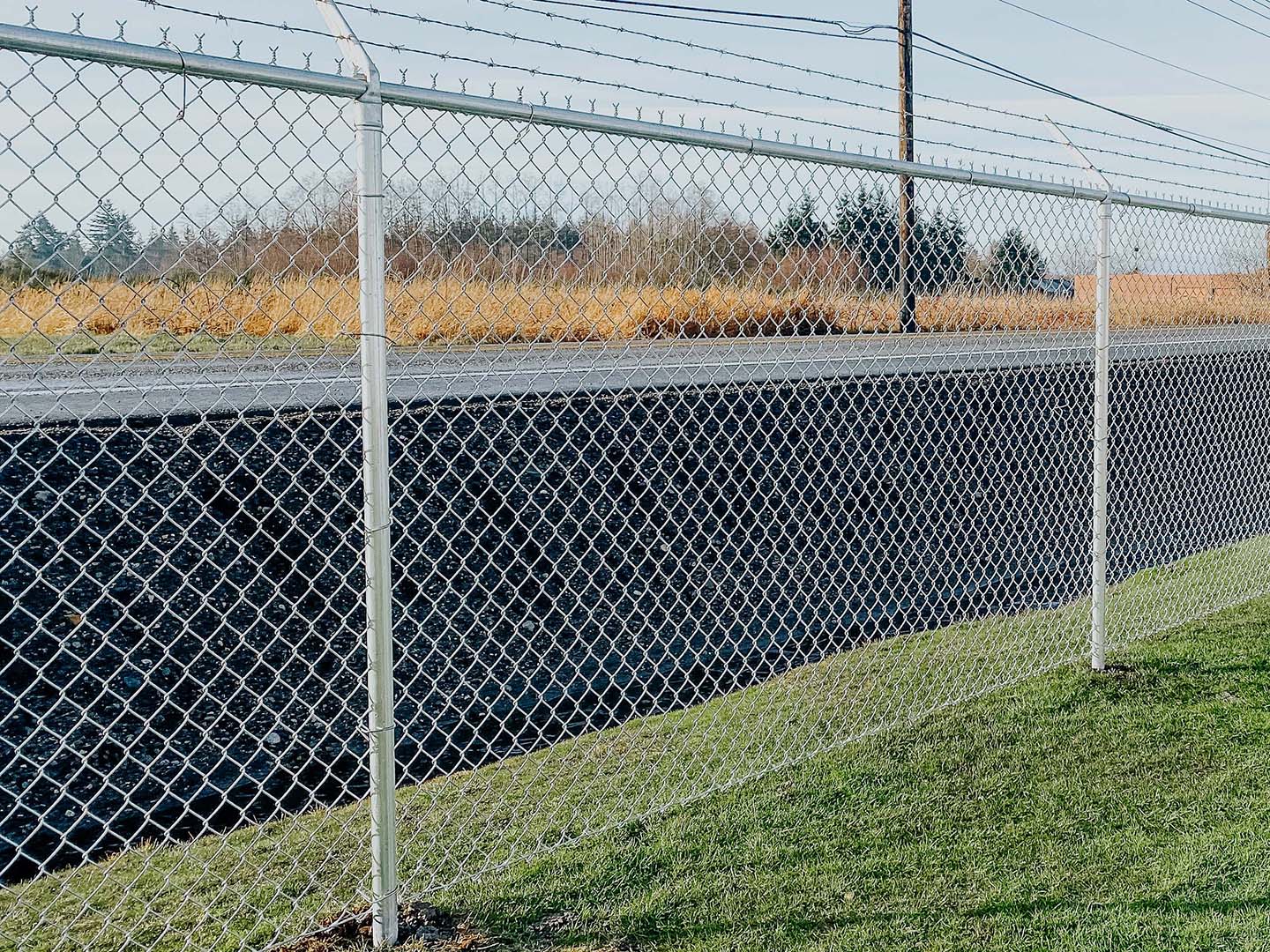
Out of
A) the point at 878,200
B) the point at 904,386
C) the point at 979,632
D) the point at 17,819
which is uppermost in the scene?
the point at 878,200

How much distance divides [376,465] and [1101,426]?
3425mm

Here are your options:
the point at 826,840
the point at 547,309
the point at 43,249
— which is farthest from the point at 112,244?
the point at 547,309

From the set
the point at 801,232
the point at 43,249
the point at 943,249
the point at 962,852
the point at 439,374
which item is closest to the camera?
the point at 43,249

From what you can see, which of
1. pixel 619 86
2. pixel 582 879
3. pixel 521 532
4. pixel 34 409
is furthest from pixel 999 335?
pixel 34 409

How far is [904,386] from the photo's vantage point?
11875mm

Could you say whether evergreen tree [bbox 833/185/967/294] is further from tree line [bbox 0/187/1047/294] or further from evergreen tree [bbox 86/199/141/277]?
evergreen tree [bbox 86/199/141/277]

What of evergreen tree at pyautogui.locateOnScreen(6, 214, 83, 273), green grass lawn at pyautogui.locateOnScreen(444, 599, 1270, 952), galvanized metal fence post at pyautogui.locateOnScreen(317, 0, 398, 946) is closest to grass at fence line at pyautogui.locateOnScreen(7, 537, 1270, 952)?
green grass lawn at pyautogui.locateOnScreen(444, 599, 1270, 952)

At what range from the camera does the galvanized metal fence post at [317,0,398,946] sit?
2.70 m

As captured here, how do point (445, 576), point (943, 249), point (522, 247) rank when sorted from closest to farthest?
point (522, 247) < point (943, 249) < point (445, 576)

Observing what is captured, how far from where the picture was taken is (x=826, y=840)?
3.56 metres

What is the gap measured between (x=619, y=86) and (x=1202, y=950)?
10.4 ft

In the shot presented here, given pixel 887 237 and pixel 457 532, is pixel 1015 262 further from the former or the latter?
pixel 457 532

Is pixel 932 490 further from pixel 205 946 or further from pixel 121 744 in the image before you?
pixel 205 946

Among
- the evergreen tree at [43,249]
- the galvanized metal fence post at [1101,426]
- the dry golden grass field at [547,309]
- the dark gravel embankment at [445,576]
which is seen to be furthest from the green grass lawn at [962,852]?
the evergreen tree at [43,249]
